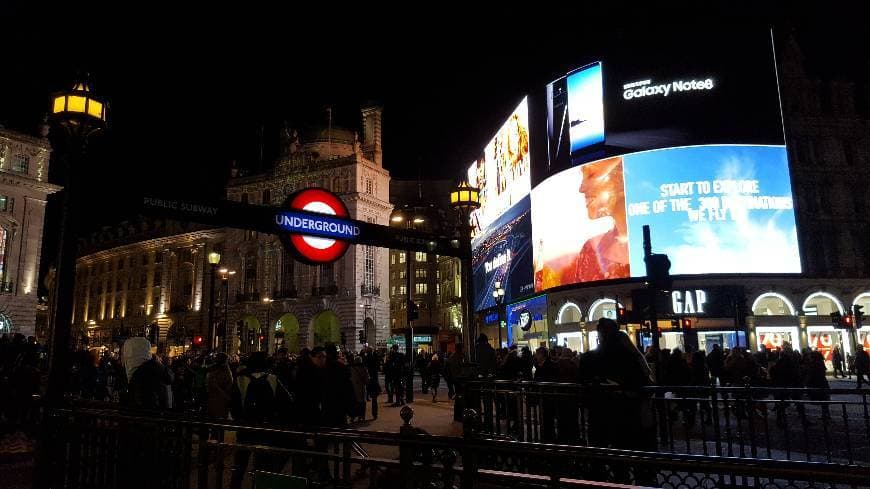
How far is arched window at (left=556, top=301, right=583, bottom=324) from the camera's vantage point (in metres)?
41.7

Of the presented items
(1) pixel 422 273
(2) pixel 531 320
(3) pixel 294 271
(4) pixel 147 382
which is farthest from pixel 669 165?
(1) pixel 422 273

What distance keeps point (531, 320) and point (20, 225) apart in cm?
4980

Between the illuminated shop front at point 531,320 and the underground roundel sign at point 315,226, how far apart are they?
34.7m

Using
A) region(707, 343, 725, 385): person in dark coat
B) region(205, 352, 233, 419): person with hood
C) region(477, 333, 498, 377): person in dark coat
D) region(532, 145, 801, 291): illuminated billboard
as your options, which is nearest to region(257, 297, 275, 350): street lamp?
region(532, 145, 801, 291): illuminated billboard

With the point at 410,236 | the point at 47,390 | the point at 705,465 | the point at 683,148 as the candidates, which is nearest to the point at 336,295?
the point at 683,148

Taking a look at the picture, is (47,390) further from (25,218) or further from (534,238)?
(25,218)

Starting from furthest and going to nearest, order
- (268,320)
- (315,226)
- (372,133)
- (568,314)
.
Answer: (372,133), (268,320), (568,314), (315,226)

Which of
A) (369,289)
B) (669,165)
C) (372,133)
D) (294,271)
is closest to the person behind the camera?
(669,165)

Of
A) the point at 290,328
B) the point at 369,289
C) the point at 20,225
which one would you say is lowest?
the point at 290,328

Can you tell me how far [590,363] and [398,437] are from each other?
4404 mm

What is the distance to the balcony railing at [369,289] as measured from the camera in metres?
63.2

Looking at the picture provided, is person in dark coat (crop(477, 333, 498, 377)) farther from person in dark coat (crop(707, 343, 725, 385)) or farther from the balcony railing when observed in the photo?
the balcony railing

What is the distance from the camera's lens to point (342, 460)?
4195 mm

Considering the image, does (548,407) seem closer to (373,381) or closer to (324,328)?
(373,381)
